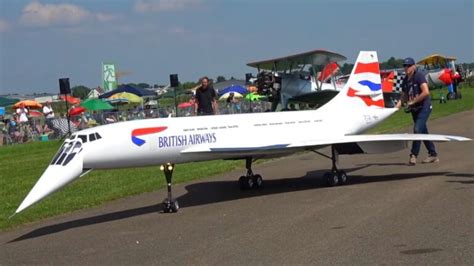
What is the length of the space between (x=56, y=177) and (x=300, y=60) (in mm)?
28893

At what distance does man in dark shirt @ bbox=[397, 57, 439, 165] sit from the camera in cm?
1296

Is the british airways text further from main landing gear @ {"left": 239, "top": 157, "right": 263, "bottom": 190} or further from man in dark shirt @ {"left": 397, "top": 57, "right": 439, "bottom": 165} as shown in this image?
man in dark shirt @ {"left": 397, "top": 57, "right": 439, "bottom": 165}

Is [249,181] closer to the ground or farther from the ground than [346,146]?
closer to the ground

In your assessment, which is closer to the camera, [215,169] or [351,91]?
[351,91]

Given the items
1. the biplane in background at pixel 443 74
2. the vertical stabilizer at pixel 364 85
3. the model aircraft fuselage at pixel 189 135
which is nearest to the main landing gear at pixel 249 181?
the model aircraft fuselage at pixel 189 135

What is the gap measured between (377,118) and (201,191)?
13.7ft

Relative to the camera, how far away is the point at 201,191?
1173 cm

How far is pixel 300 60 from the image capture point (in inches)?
1437

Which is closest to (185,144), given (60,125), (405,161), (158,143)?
(158,143)

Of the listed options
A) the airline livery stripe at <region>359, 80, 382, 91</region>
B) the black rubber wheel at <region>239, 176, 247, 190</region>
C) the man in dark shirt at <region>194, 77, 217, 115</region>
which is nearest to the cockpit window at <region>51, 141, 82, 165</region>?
the black rubber wheel at <region>239, 176, 247, 190</region>

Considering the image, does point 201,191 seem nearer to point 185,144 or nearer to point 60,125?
point 185,144

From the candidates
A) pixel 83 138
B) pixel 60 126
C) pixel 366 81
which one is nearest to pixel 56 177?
pixel 83 138

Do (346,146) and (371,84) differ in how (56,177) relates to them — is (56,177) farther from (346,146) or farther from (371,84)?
(371,84)

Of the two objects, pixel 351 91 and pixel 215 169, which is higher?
pixel 351 91
